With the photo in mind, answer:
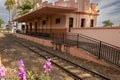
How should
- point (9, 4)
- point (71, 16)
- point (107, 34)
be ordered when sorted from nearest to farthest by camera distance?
point (107, 34) < point (71, 16) < point (9, 4)

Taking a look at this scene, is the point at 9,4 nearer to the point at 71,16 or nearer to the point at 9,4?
the point at 9,4

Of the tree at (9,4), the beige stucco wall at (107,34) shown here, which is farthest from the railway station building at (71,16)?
the tree at (9,4)

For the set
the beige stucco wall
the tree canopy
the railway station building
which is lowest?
the beige stucco wall

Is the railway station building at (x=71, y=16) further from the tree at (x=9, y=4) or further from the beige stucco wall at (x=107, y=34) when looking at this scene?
the tree at (x=9, y=4)

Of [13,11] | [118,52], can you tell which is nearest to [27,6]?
[13,11]

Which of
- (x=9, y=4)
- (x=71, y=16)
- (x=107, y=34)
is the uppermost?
(x=9, y=4)

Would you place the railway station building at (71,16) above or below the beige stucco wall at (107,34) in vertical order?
above

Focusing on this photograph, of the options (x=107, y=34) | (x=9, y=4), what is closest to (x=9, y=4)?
(x=9, y=4)

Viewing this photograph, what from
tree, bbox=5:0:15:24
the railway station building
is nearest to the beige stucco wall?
the railway station building

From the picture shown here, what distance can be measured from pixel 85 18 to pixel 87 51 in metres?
12.1

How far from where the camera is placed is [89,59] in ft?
37.5

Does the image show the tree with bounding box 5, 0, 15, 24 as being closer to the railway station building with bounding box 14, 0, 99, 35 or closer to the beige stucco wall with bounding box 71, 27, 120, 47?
the railway station building with bounding box 14, 0, 99, 35

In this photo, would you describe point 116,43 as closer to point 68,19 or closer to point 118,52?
point 118,52

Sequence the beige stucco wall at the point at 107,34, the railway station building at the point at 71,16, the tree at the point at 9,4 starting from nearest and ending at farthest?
1. the beige stucco wall at the point at 107,34
2. the railway station building at the point at 71,16
3. the tree at the point at 9,4
